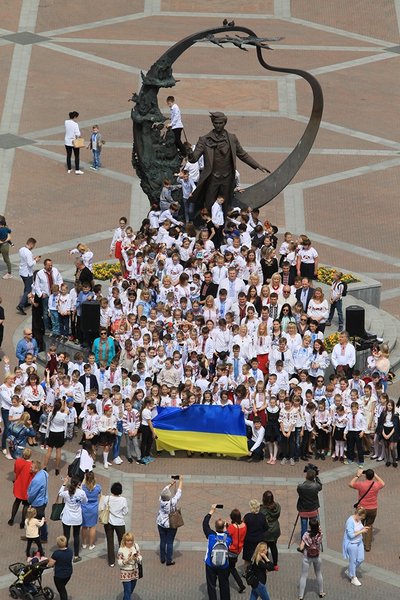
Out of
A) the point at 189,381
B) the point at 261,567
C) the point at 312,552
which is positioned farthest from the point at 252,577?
the point at 189,381

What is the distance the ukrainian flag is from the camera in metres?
29.1

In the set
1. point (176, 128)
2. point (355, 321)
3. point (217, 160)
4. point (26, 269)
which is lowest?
point (355, 321)

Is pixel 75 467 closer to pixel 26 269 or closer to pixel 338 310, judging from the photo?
pixel 338 310

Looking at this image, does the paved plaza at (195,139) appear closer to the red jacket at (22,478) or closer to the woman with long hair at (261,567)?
the red jacket at (22,478)

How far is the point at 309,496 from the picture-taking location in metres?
25.6

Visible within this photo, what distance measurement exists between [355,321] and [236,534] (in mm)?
8387

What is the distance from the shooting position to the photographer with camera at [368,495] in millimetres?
25812

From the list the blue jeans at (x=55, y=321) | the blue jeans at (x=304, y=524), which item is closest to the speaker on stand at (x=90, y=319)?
the blue jeans at (x=55, y=321)

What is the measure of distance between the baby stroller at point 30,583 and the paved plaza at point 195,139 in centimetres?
36

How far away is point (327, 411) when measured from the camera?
29.0 m

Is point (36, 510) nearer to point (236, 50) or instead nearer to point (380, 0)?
point (236, 50)

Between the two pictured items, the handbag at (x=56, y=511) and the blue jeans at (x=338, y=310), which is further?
the blue jeans at (x=338, y=310)

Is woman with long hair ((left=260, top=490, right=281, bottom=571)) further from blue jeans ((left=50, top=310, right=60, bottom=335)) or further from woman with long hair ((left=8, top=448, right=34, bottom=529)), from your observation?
blue jeans ((left=50, top=310, right=60, bottom=335))

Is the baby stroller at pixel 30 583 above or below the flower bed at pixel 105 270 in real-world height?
below
